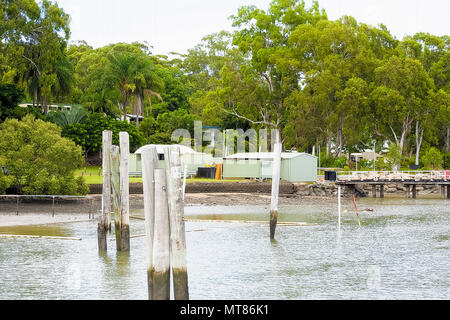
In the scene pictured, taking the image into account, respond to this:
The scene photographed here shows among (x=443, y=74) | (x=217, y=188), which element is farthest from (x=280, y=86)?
(x=217, y=188)

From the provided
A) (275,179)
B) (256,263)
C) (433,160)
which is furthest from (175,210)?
(433,160)

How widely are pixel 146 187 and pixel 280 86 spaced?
230ft

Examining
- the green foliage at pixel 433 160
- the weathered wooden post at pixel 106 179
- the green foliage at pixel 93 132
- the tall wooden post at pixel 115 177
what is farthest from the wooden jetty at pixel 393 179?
the tall wooden post at pixel 115 177

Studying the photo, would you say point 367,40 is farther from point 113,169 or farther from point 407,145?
point 113,169

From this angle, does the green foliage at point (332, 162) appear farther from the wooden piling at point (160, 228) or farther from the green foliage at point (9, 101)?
the wooden piling at point (160, 228)

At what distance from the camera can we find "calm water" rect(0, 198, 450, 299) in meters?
21.5

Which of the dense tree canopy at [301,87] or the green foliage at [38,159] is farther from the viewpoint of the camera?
the dense tree canopy at [301,87]

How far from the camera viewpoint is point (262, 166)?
62.4 meters

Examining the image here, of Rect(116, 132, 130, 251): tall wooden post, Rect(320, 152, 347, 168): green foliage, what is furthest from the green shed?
Rect(116, 132, 130, 251): tall wooden post

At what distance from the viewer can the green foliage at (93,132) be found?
65188 millimetres

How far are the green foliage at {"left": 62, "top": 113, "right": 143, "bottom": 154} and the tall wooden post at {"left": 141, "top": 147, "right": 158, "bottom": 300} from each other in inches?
1931

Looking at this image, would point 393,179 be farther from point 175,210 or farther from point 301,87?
point 175,210

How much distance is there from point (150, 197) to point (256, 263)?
37.1 ft

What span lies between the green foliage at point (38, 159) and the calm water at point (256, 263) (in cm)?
607
